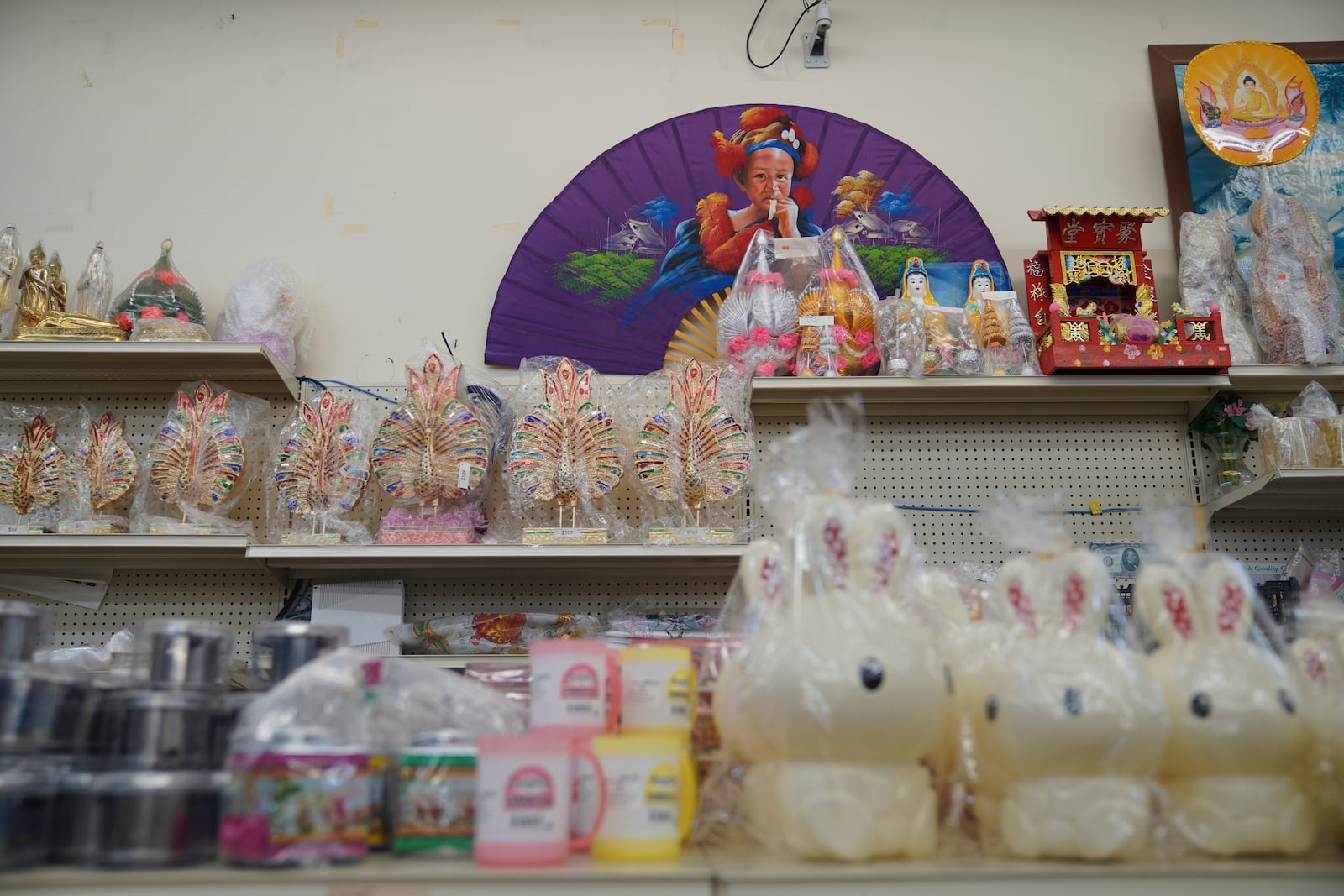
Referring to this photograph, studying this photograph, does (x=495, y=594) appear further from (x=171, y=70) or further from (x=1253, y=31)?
(x=1253, y=31)

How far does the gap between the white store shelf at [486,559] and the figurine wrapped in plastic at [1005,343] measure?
0.88 metres

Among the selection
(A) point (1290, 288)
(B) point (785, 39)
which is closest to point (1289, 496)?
(A) point (1290, 288)

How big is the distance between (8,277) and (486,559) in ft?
4.96

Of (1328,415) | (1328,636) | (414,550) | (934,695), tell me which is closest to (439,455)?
(414,550)

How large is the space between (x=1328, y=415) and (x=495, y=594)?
218 cm

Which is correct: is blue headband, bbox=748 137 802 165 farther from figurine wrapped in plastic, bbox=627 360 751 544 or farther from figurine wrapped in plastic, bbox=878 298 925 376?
figurine wrapped in plastic, bbox=627 360 751 544

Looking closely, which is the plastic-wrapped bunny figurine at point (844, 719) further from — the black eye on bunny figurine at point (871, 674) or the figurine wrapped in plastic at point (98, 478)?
the figurine wrapped in plastic at point (98, 478)

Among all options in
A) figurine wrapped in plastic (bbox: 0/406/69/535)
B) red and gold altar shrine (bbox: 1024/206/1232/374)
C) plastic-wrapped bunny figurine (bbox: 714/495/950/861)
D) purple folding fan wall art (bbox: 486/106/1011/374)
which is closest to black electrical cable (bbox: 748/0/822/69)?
purple folding fan wall art (bbox: 486/106/1011/374)

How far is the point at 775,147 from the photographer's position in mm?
3252

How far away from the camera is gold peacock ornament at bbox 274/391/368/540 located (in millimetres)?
2633

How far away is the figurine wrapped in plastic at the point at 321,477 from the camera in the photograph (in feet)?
8.64

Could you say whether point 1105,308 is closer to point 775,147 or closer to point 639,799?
point 775,147

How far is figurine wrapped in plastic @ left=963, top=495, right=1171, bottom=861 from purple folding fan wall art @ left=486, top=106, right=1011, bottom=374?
1.86 m

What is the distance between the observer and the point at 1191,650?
1267mm
